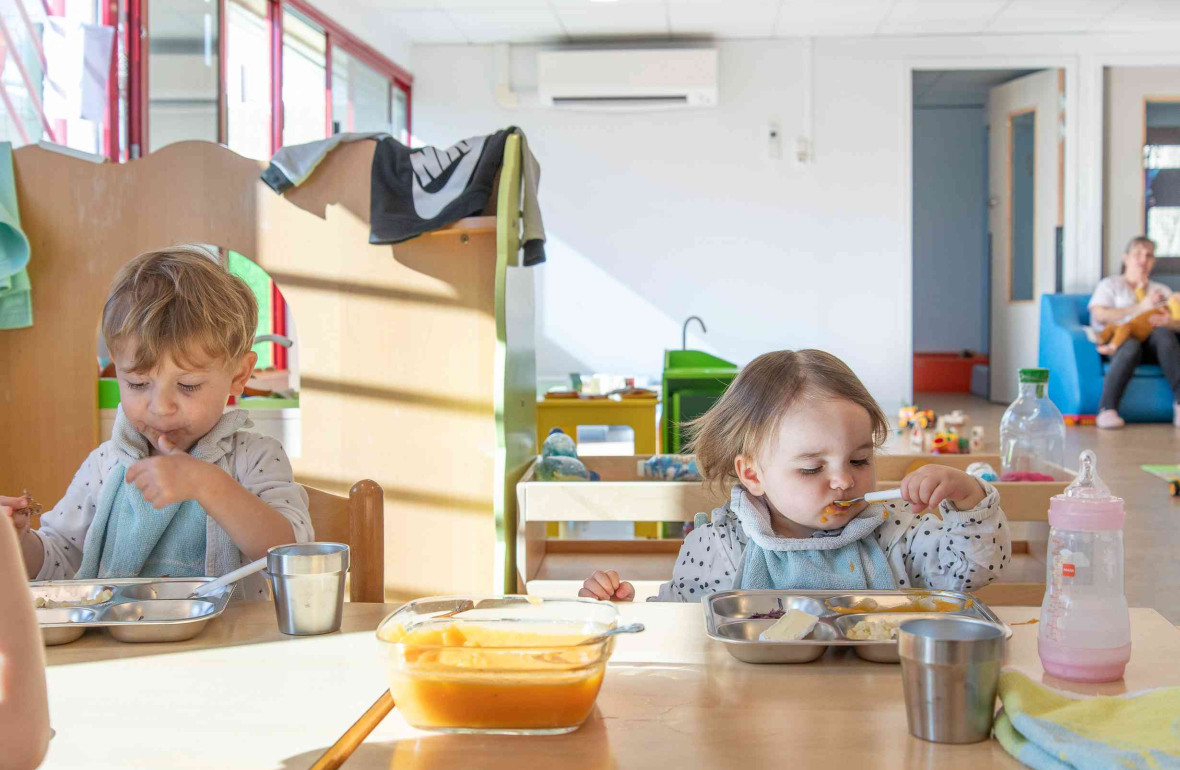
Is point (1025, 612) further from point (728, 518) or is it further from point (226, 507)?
point (226, 507)

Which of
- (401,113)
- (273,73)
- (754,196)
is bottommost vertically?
(754,196)

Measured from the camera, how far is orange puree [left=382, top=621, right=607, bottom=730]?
75 centimetres

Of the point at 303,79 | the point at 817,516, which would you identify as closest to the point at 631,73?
the point at 303,79

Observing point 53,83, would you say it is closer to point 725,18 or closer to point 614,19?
point 614,19

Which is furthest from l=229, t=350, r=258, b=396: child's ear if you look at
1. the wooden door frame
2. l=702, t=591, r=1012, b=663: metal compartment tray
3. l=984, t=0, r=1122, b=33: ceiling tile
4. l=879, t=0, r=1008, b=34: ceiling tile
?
the wooden door frame

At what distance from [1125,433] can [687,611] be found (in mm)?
6080

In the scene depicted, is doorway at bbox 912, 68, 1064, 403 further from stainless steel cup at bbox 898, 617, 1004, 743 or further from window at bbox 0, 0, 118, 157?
stainless steel cup at bbox 898, 617, 1004, 743

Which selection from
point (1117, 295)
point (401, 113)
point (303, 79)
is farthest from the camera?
point (401, 113)

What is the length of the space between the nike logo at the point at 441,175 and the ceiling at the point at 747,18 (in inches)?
169

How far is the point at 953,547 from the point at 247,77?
459cm

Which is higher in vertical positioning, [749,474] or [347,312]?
[347,312]

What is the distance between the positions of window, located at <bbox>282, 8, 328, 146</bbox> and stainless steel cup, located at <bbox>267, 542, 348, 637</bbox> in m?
4.89

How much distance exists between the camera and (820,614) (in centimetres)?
101

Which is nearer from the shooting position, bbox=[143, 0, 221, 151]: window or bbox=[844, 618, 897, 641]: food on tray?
bbox=[844, 618, 897, 641]: food on tray
